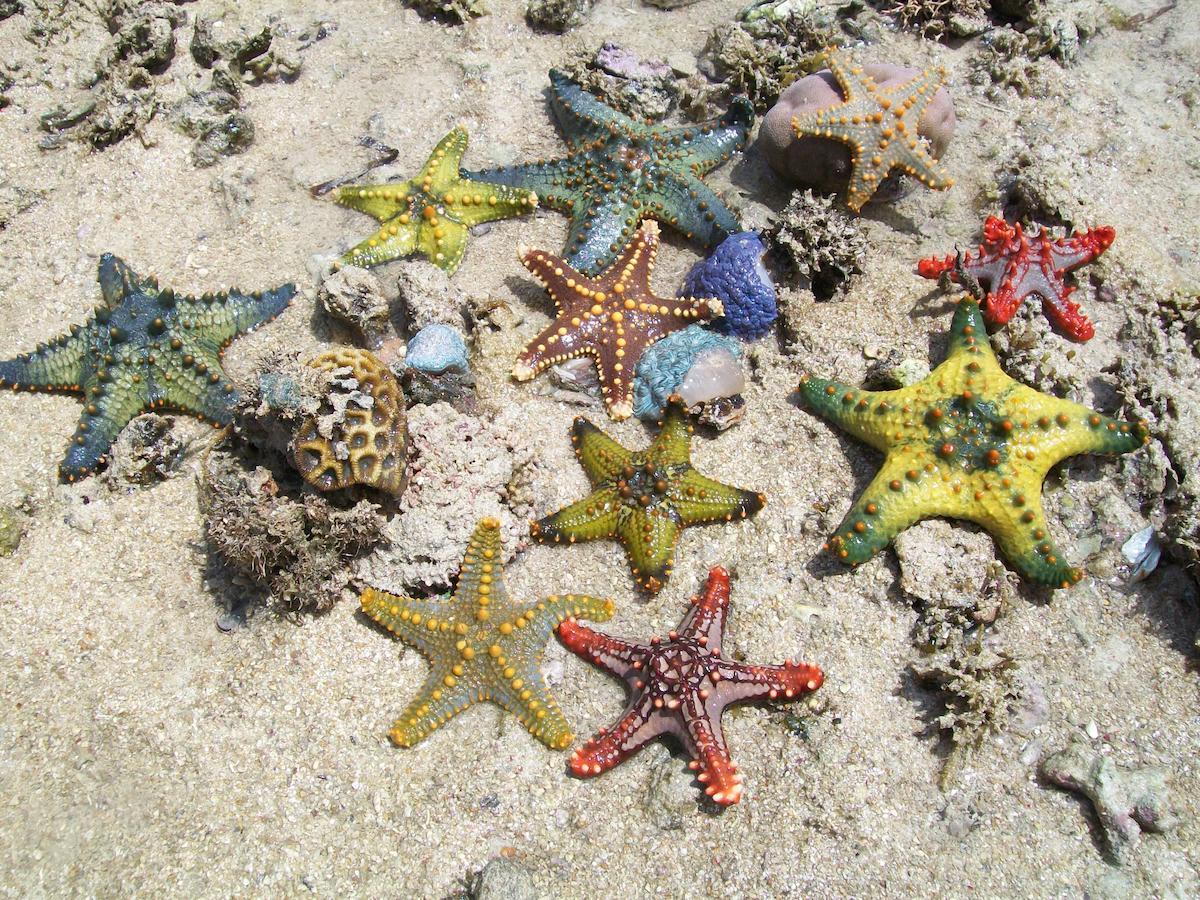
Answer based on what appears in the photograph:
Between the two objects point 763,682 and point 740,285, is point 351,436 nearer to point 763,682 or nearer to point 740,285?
point 763,682

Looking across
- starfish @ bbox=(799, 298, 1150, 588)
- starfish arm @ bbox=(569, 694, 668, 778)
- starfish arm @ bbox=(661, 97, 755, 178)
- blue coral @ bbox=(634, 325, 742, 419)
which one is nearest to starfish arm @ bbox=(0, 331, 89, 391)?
blue coral @ bbox=(634, 325, 742, 419)

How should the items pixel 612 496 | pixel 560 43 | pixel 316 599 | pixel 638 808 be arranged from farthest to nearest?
1. pixel 560 43
2. pixel 612 496
3. pixel 316 599
4. pixel 638 808

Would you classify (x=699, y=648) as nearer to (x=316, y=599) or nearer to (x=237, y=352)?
(x=316, y=599)

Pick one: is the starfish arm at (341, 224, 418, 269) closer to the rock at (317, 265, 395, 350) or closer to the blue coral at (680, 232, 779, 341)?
the rock at (317, 265, 395, 350)

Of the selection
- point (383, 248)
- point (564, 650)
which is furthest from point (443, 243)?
point (564, 650)

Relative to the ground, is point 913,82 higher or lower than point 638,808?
higher

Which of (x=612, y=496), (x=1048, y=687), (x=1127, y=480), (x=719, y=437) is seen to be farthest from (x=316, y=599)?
(x=1127, y=480)

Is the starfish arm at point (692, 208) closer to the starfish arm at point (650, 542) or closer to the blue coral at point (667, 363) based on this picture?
the blue coral at point (667, 363)

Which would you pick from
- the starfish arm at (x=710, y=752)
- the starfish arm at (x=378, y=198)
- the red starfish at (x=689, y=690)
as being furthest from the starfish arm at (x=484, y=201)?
the starfish arm at (x=710, y=752)
